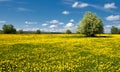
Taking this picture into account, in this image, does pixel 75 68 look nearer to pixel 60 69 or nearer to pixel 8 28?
pixel 60 69

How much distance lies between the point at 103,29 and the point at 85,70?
251 ft

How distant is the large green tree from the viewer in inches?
3479

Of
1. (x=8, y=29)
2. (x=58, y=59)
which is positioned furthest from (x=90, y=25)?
(x=58, y=59)

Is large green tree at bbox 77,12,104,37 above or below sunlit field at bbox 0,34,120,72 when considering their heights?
above

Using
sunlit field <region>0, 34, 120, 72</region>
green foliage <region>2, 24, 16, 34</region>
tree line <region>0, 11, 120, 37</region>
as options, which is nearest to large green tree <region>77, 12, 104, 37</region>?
tree line <region>0, 11, 120, 37</region>

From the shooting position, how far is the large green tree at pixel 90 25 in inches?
3479

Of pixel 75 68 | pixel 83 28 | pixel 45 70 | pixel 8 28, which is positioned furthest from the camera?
pixel 8 28

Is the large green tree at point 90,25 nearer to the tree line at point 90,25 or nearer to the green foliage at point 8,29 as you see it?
the tree line at point 90,25

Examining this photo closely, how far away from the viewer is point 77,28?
92438mm

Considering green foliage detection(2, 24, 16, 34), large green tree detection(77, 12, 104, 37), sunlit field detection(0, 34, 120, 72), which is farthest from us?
green foliage detection(2, 24, 16, 34)

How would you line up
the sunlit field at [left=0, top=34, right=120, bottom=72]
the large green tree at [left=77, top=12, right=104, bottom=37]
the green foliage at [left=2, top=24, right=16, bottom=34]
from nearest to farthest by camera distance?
the sunlit field at [left=0, top=34, right=120, bottom=72]
the large green tree at [left=77, top=12, right=104, bottom=37]
the green foliage at [left=2, top=24, right=16, bottom=34]

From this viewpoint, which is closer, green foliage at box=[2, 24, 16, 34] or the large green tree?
the large green tree

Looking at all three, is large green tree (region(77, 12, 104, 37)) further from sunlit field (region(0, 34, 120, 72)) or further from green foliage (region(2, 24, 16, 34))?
green foliage (region(2, 24, 16, 34))

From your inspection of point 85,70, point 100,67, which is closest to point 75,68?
point 85,70
